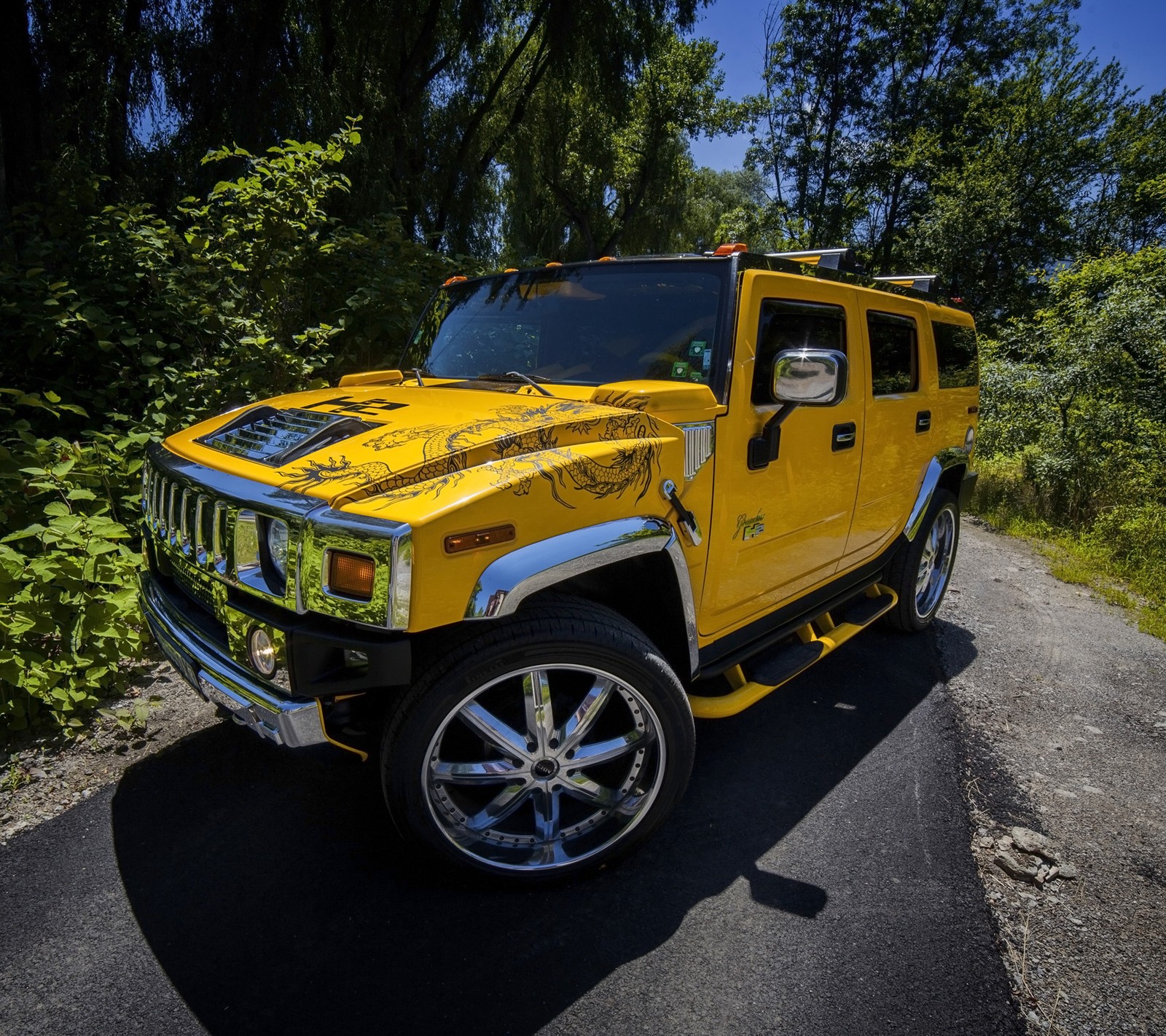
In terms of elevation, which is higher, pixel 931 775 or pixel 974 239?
pixel 974 239

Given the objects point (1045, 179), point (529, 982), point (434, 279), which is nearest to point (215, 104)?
point (434, 279)

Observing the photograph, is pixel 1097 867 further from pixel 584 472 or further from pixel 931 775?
pixel 584 472

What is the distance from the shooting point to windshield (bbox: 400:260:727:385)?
2674 mm

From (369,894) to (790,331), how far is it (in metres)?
2.57

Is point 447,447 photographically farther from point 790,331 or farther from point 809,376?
point 790,331

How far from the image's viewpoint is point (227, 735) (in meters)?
3.11

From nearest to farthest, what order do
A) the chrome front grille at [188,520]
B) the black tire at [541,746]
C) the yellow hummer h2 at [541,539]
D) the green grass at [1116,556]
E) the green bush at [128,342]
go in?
the yellow hummer h2 at [541,539] < the black tire at [541,746] < the chrome front grille at [188,520] < the green bush at [128,342] < the green grass at [1116,556]

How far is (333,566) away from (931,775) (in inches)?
103

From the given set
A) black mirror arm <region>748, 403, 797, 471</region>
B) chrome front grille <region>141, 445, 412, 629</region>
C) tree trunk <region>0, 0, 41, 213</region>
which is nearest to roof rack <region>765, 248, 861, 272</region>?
black mirror arm <region>748, 403, 797, 471</region>

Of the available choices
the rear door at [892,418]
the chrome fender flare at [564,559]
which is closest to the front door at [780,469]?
the rear door at [892,418]

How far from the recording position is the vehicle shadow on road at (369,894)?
1930mm

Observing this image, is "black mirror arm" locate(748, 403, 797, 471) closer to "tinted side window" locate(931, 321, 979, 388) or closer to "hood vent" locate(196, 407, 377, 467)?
"hood vent" locate(196, 407, 377, 467)

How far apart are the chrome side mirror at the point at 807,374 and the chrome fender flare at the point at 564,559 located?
628 mm

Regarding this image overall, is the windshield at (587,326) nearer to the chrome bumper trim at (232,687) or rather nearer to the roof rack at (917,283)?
the chrome bumper trim at (232,687)
